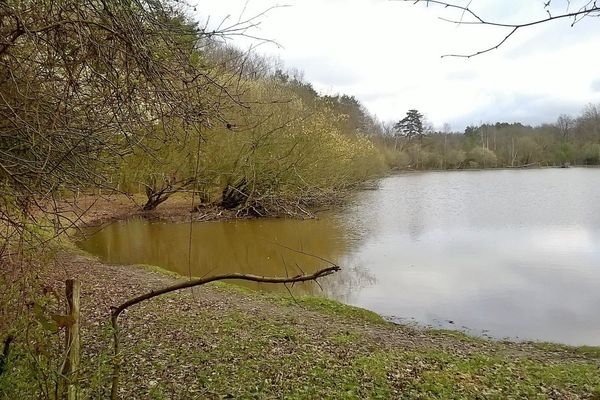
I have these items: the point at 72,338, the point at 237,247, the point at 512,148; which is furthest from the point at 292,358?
the point at 512,148

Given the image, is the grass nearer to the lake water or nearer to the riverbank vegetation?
the riverbank vegetation

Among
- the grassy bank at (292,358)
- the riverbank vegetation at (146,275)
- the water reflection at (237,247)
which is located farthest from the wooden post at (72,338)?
the water reflection at (237,247)

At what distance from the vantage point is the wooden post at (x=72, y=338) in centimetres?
260

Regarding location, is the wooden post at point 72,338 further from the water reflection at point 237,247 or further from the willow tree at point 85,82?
the water reflection at point 237,247

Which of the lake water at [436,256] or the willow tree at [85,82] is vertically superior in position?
the willow tree at [85,82]

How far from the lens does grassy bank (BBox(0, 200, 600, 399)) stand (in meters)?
4.49

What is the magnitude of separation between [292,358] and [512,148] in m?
66.1

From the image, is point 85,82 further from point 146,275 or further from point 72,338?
point 146,275

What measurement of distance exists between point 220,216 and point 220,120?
58.4 ft

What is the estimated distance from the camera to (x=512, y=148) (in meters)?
64.9

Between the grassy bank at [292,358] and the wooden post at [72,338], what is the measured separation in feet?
0.68

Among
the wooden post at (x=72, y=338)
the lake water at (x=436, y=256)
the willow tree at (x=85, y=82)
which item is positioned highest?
the willow tree at (x=85, y=82)

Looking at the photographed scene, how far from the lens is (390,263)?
12398 millimetres

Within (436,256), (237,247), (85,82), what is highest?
(85,82)
